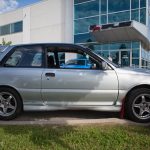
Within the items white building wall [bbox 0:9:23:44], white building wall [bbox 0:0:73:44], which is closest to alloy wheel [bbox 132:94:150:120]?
white building wall [bbox 0:0:73:44]

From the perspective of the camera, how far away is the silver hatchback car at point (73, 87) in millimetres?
6914

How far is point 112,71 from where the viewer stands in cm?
699

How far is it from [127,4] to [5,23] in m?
27.2

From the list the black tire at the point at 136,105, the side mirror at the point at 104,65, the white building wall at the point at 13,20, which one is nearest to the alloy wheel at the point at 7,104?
the side mirror at the point at 104,65

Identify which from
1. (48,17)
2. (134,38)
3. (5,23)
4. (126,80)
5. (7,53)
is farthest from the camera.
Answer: (5,23)

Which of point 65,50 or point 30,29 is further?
point 30,29

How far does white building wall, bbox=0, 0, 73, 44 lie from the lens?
128 feet

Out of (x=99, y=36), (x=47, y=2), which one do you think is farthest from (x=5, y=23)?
(x=99, y=36)

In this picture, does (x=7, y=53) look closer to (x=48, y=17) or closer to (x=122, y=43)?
(x=122, y=43)

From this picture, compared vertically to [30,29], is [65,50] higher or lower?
lower

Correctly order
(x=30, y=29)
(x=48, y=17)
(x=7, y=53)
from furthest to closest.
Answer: (x=30, y=29) → (x=48, y=17) → (x=7, y=53)

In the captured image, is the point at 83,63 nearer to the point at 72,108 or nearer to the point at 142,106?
the point at 72,108

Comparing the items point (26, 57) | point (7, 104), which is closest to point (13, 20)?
point (26, 57)

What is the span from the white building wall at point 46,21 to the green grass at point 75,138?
1232 inches
